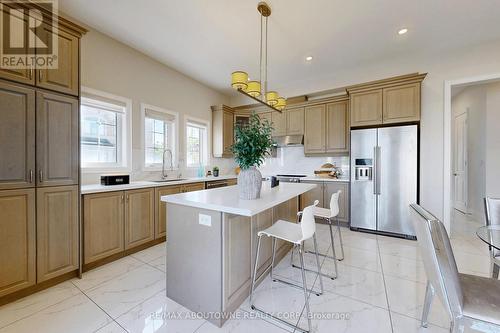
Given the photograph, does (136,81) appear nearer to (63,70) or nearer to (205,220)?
(63,70)

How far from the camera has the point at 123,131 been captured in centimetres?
322

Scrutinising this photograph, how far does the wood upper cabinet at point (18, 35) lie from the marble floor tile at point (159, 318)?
2.23 metres

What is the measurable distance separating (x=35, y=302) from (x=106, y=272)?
58 centimetres

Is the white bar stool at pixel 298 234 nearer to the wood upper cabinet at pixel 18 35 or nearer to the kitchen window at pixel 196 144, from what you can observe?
the wood upper cabinet at pixel 18 35

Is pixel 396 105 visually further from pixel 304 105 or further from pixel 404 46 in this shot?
pixel 304 105

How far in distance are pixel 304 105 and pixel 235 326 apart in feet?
13.6

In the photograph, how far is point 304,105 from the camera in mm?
4520

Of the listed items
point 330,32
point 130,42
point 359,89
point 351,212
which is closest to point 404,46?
point 359,89

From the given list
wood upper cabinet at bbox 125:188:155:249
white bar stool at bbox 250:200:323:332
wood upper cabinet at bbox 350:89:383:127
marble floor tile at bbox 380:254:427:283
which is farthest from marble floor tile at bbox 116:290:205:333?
wood upper cabinet at bbox 350:89:383:127

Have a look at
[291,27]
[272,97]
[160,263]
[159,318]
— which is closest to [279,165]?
[272,97]

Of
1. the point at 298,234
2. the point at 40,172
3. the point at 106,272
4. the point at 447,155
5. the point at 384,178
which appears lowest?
the point at 106,272

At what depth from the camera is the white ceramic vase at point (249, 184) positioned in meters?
1.82

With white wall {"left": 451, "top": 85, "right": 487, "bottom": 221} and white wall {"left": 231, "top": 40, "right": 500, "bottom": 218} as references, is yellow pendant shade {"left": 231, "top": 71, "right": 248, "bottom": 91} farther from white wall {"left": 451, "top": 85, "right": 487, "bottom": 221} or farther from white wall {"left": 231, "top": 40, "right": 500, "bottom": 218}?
white wall {"left": 451, "top": 85, "right": 487, "bottom": 221}
